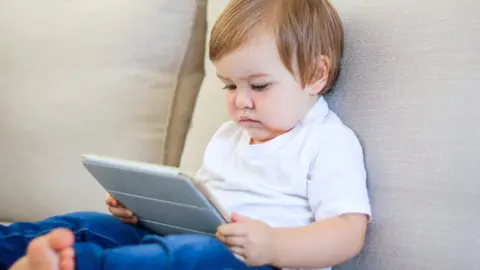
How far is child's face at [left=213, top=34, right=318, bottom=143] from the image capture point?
100 cm

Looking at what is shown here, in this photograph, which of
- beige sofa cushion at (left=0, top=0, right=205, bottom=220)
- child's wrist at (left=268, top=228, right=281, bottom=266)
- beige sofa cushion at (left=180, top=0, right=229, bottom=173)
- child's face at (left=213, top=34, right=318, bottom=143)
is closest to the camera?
child's wrist at (left=268, top=228, right=281, bottom=266)

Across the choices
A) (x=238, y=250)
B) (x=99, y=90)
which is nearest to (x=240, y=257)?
(x=238, y=250)

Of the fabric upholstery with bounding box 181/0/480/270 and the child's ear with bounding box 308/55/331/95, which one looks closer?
the fabric upholstery with bounding box 181/0/480/270

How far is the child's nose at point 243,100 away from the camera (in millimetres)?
1026

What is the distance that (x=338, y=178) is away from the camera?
0.95 m

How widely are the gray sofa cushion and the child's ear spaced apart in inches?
1.8

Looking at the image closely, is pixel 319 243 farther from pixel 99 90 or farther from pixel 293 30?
pixel 99 90

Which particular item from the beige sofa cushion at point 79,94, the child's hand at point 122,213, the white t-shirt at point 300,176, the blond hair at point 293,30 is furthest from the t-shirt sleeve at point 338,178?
the beige sofa cushion at point 79,94

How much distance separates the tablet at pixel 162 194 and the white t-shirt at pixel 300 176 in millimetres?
70

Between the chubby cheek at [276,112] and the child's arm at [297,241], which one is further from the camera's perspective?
the chubby cheek at [276,112]

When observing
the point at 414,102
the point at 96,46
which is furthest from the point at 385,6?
the point at 96,46

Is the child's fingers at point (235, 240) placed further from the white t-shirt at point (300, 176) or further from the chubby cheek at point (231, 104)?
the chubby cheek at point (231, 104)

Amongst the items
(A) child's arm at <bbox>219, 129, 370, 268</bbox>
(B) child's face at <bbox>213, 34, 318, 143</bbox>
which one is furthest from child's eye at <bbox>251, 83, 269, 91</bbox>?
(A) child's arm at <bbox>219, 129, 370, 268</bbox>

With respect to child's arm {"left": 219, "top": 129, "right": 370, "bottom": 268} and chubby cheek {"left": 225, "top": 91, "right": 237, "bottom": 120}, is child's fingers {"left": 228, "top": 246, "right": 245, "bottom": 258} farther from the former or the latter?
chubby cheek {"left": 225, "top": 91, "right": 237, "bottom": 120}
